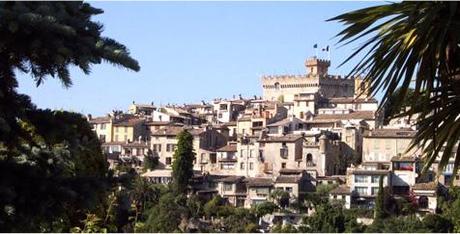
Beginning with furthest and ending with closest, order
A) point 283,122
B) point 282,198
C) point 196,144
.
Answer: point 283,122 < point 196,144 < point 282,198

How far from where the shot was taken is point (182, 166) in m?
65.9

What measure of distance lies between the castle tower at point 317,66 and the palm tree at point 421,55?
10698cm

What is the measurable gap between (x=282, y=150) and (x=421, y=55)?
68.3 m

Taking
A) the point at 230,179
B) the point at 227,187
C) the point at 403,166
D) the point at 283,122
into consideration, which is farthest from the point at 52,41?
the point at 283,122

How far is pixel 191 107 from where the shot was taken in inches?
4254

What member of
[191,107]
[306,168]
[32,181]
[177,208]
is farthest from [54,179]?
[191,107]

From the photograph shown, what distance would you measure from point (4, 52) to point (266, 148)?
6842 cm

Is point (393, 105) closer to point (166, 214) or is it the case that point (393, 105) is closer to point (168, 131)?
point (166, 214)

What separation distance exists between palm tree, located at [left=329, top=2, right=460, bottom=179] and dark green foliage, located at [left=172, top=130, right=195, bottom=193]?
59.2 metres

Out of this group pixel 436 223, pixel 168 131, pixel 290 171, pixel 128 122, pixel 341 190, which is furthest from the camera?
pixel 128 122

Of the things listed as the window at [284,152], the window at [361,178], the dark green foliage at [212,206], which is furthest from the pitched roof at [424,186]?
the window at [284,152]

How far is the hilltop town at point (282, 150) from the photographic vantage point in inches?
2451

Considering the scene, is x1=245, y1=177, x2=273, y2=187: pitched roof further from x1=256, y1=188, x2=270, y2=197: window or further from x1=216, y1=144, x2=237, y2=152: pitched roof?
x1=216, y1=144, x2=237, y2=152: pitched roof

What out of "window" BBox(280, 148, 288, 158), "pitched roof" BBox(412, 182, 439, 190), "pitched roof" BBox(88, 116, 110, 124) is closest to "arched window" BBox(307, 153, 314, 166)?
"window" BBox(280, 148, 288, 158)
